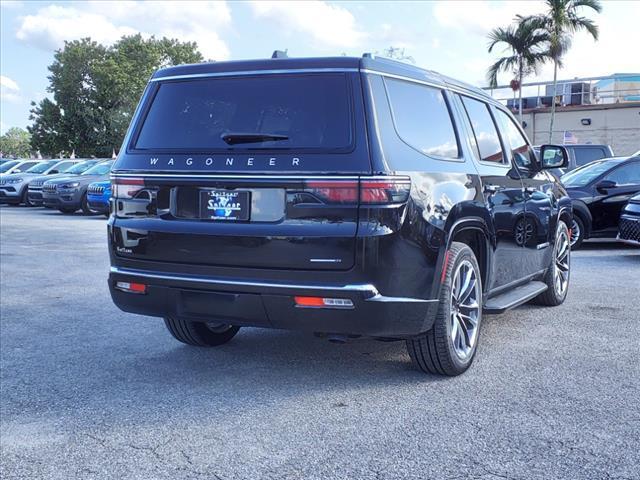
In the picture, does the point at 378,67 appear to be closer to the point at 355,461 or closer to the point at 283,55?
the point at 283,55

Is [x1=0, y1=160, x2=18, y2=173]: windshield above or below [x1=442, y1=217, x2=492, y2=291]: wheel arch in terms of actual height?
above

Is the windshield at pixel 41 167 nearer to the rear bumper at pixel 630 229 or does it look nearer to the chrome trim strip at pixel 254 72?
the rear bumper at pixel 630 229

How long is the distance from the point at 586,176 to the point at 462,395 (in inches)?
358

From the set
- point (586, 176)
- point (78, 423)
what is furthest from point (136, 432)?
point (586, 176)

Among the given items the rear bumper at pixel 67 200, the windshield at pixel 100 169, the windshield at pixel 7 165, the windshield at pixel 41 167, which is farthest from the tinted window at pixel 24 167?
the rear bumper at pixel 67 200

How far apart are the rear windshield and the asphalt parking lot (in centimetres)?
152

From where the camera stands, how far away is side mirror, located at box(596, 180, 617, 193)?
39.5 ft

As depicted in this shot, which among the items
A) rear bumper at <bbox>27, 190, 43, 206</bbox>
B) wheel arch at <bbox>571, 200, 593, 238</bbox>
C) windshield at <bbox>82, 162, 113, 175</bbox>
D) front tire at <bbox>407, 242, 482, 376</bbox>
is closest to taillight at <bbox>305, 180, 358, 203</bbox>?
front tire at <bbox>407, 242, 482, 376</bbox>

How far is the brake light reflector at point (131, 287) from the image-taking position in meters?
4.48

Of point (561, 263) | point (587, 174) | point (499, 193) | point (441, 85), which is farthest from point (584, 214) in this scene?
point (441, 85)

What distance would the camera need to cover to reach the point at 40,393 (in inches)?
179

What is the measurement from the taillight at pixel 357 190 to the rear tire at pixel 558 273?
3.38 meters

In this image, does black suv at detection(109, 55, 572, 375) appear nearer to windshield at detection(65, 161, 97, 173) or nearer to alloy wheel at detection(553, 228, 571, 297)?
alloy wheel at detection(553, 228, 571, 297)

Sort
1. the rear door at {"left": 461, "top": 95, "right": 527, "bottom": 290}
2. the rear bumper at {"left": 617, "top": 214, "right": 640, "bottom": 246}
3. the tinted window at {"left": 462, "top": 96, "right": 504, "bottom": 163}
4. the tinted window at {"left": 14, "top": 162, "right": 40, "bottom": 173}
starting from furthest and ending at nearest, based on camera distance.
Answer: the tinted window at {"left": 14, "top": 162, "right": 40, "bottom": 173}
the rear bumper at {"left": 617, "top": 214, "right": 640, "bottom": 246}
the tinted window at {"left": 462, "top": 96, "right": 504, "bottom": 163}
the rear door at {"left": 461, "top": 95, "right": 527, "bottom": 290}
